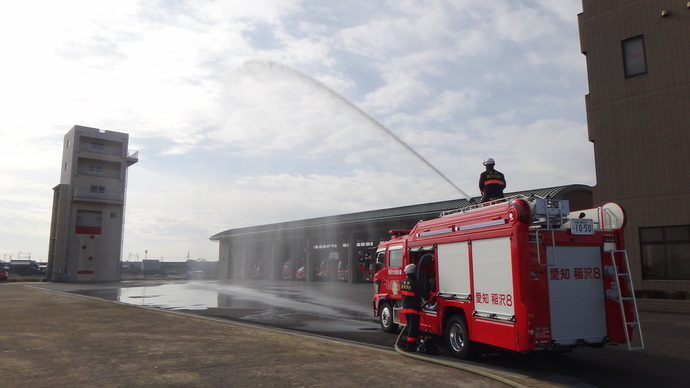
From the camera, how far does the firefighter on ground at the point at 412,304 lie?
10156 millimetres

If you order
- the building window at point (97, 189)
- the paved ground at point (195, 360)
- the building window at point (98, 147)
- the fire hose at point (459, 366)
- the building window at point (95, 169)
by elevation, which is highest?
the building window at point (98, 147)

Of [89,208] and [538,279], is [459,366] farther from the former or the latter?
[89,208]

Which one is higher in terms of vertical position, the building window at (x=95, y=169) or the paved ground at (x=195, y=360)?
the building window at (x=95, y=169)

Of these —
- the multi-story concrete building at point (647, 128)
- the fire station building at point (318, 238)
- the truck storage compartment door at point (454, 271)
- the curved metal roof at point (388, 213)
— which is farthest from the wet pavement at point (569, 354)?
the fire station building at point (318, 238)

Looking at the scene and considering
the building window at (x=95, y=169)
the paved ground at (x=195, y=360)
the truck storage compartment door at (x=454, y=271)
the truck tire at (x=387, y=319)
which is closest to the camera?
the paved ground at (x=195, y=360)

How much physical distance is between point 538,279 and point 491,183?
3088 mm

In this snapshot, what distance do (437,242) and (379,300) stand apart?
3.81 m

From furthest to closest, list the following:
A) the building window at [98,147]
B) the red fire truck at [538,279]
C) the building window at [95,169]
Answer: the building window at [98,147]
the building window at [95,169]
the red fire truck at [538,279]

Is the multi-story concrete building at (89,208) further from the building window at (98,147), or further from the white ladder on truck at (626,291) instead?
the white ladder on truck at (626,291)

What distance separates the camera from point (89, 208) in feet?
180

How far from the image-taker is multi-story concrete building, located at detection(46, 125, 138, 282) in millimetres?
52750

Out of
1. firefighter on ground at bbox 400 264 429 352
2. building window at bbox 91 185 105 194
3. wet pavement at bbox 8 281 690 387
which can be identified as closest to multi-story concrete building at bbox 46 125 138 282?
building window at bbox 91 185 105 194

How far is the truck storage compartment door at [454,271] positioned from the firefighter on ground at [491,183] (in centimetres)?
160

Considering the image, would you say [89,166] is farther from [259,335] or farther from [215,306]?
[259,335]
